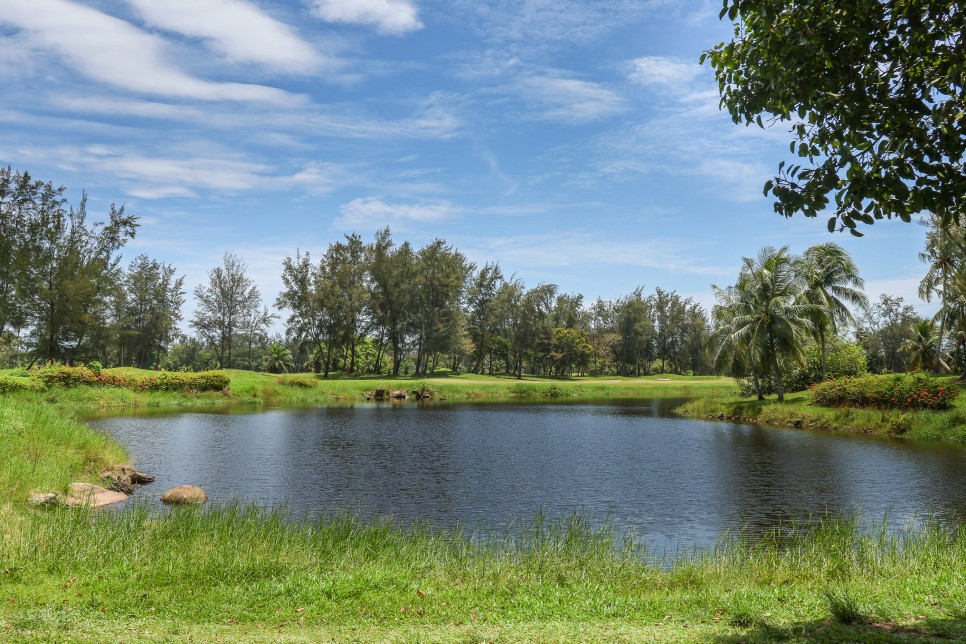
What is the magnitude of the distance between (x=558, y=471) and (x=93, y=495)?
659 inches

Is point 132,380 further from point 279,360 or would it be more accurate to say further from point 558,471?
point 558,471

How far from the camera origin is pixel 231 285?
92062 millimetres

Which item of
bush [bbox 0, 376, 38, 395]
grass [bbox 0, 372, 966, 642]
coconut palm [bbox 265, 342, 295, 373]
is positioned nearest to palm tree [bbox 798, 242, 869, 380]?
grass [bbox 0, 372, 966, 642]

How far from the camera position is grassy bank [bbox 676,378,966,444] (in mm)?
31672

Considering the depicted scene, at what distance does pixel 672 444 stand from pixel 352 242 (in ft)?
233

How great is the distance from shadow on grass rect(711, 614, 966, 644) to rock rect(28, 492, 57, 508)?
52.8 ft

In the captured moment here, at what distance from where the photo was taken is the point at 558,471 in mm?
25203

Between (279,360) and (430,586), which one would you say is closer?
(430,586)

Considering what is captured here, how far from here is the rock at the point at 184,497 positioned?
1836cm

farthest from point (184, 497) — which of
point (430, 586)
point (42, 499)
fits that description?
point (430, 586)

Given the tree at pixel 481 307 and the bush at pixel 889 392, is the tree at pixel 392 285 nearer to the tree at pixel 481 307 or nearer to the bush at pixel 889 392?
the tree at pixel 481 307

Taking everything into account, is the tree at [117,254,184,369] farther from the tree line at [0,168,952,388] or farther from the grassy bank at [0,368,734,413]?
the grassy bank at [0,368,734,413]

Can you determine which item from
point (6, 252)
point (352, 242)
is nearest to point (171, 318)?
point (352, 242)

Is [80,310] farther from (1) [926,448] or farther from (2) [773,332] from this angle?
(1) [926,448]
